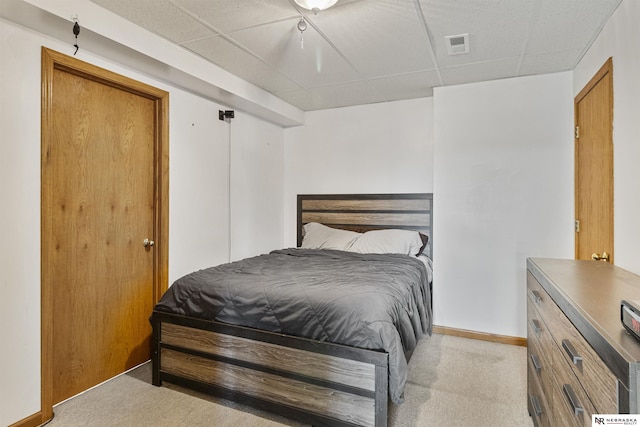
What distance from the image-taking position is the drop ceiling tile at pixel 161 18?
2070 millimetres

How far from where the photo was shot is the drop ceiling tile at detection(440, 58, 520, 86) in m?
2.96

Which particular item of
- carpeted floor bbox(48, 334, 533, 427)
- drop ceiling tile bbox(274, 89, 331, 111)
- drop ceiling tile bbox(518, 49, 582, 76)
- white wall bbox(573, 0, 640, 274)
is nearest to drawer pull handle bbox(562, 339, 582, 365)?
white wall bbox(573, 0, 640, 274)

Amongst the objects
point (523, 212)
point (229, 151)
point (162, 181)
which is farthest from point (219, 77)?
point (523, 212)

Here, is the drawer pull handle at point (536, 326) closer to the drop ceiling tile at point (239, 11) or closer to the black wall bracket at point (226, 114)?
the drop ceiling tile at point (239, 11)

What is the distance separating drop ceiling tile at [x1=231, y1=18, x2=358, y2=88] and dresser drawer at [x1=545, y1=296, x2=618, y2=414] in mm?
2182

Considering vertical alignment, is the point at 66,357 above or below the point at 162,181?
below

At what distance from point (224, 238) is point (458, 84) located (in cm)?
274

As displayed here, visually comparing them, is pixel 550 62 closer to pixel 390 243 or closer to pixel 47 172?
pixel 390 243

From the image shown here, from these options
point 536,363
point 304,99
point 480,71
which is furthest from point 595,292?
A: point 304,99

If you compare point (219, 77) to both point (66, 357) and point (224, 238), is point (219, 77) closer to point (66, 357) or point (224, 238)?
point (224, 238)

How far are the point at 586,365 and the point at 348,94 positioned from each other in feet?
10.7

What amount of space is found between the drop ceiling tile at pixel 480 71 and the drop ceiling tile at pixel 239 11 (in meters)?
1.61

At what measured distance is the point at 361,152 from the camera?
414cm

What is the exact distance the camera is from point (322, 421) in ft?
6.36
